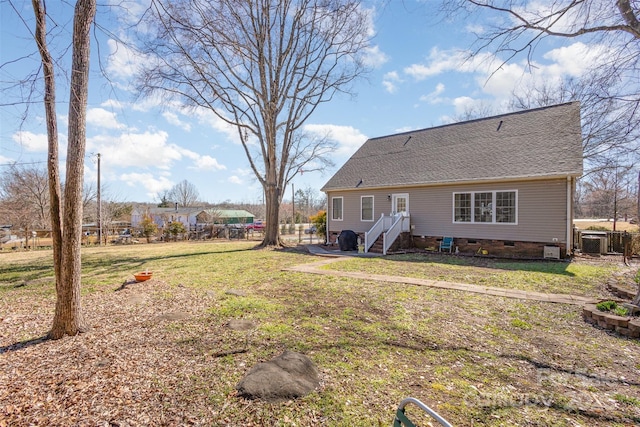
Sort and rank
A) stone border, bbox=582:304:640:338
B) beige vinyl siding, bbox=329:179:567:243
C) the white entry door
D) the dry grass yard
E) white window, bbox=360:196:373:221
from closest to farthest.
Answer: the dry grass yard
stone border, bbox=582:304:640:338
beige vinyl siding, bbox=329:179:567:243
the white entry door
white window, bbox=360:196:373:221

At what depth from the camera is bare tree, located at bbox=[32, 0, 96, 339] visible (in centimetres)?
408

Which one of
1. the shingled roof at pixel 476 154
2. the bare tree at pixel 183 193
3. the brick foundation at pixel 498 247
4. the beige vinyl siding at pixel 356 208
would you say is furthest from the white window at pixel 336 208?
the bare tree at pixel 183 193

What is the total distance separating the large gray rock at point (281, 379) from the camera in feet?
9.52

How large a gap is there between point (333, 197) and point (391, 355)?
14647 mm

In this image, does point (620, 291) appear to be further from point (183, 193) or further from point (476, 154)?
point (183, 193)

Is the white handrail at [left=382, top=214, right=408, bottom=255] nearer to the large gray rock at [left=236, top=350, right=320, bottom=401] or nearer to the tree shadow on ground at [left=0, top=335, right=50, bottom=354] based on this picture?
the large gray rock at [left=236, top=350, right=320, bottom=401]

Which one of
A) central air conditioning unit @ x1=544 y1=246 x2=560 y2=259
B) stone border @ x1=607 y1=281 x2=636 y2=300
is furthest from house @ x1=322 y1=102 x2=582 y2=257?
stone border @ x1=607 y1=281 x2=636 y2=300

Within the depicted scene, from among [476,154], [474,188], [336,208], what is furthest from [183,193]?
[474,188]

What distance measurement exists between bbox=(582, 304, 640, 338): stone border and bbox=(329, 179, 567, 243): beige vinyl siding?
7.24m

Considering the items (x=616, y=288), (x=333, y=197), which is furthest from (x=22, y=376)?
(x=333, y=197)

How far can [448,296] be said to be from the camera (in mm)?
6375

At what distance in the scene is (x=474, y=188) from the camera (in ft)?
42.6

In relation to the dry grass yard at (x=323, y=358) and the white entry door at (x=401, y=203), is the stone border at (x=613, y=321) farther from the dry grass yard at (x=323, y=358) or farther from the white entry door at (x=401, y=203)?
the white entry door at (x=401, y=203)

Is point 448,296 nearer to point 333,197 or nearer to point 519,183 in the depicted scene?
point 519,183
